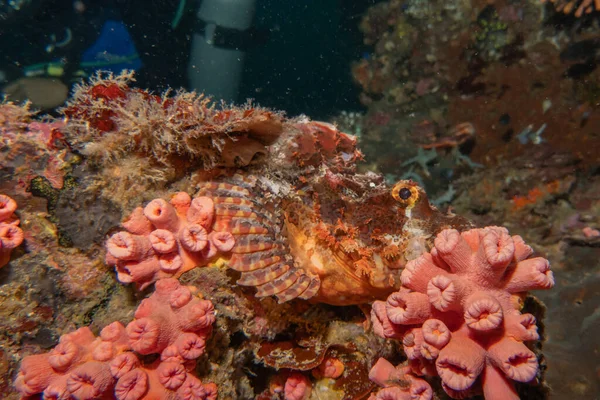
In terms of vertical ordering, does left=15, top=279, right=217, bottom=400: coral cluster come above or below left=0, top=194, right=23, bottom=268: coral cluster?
below

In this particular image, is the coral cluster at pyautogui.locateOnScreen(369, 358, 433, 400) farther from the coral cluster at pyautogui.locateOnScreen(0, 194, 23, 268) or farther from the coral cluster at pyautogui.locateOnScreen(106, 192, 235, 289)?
the coral cluster at pyautogui.locateOnScreen(0, 194, 23, 268)

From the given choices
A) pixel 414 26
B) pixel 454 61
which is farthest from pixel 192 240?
pixel 414 26

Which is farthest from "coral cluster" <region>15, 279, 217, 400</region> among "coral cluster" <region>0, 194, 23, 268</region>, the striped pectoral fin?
"coral cluster" <region>0, 194, 23, 268</region>

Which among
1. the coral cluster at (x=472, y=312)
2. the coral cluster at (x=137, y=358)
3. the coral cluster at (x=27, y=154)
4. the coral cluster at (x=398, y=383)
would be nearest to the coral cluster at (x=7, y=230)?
the coral cluster at (x=27, y=154)

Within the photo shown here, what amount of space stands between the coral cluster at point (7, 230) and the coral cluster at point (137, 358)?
695mm

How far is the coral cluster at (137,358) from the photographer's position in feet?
6.31

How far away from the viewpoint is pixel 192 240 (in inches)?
88.1

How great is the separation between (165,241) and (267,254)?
2.30ft

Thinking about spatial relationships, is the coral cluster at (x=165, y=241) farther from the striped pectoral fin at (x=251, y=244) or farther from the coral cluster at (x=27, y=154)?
the coral cluster at (x=27, y=154)

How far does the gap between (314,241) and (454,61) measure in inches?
313

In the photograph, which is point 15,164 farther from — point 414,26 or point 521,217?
point 414,26

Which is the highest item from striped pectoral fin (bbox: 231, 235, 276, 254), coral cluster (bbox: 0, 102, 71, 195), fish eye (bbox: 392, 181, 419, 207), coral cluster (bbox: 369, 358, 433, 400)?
fish eye (bbox: 392, 181, 419, 207)

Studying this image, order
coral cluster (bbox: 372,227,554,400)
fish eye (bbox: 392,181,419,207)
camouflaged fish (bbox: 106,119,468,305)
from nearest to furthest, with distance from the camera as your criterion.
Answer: coral cluster (bbox: 372,227,554,400)
camouflaged fish (bbox: 106,119,468,305)
fish eye (bbox: 392,181,419,207)

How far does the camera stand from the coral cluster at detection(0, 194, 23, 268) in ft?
7.18
